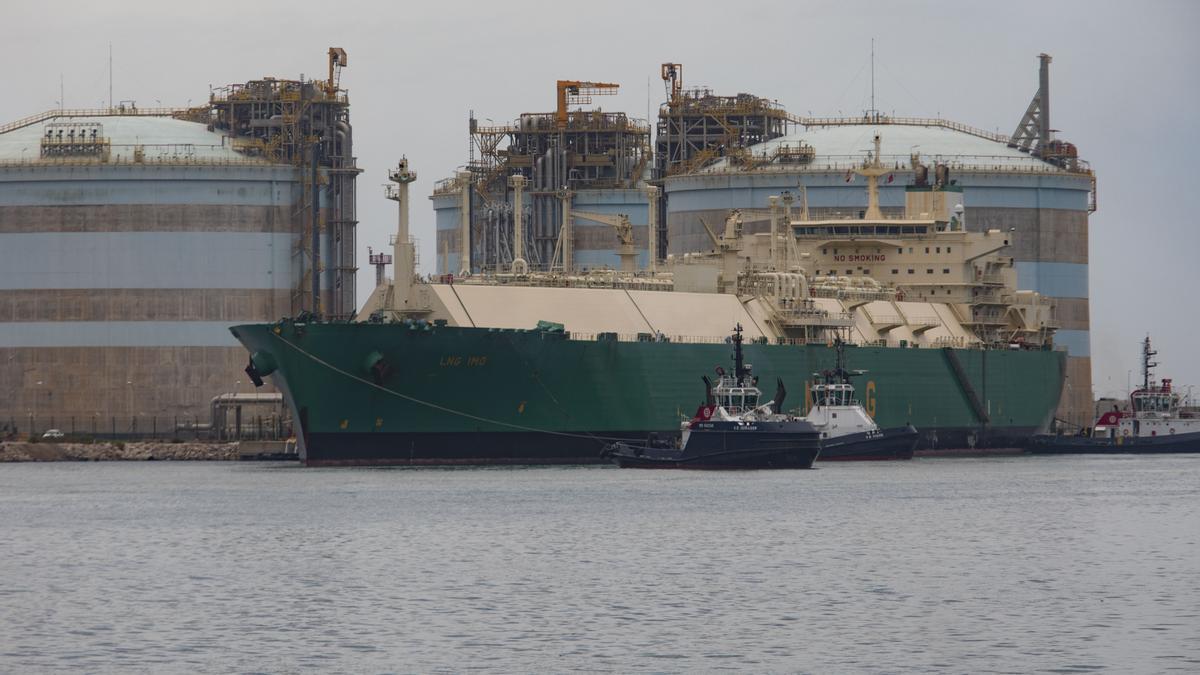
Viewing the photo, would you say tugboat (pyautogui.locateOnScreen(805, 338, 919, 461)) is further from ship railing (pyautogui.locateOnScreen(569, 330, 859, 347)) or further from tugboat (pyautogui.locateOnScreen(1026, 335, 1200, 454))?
tugboat (pyautogui.locateOnScreen(1026, 335, 1200, 454))

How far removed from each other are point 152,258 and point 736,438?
1537 inches

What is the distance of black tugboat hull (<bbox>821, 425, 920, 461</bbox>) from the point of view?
86750 mm

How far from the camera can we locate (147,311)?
10606cm

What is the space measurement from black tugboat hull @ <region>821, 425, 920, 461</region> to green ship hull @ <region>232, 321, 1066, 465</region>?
5628 millimetres

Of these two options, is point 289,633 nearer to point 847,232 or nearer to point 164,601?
point 164,601

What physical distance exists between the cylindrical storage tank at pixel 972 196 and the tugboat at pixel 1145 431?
14.5 m

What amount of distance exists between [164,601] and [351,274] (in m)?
71.4

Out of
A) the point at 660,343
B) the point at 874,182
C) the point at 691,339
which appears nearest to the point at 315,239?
the point at 691,339

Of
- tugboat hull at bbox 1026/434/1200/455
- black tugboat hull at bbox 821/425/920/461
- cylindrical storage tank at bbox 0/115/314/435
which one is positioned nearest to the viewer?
black tugboat hull at bbox 821/425/920/461

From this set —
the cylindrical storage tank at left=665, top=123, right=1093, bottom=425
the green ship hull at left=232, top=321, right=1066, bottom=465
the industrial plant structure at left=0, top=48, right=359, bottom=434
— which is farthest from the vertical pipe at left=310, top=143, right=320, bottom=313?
the green ship hull at left=232, top=321, right=1066, bottom=465

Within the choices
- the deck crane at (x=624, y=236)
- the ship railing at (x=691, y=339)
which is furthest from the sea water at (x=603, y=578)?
the deck crane at (x=624, y=236)

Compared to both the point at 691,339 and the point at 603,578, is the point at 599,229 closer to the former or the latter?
the point at 691,339

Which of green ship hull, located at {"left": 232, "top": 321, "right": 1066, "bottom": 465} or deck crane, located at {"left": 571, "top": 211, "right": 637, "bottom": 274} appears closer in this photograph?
green ship hull, located at {"left": 232, "top": 321, "right": 1066, "bottom": 465}

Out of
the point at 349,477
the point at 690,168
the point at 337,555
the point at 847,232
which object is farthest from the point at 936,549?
the point at 690,168
